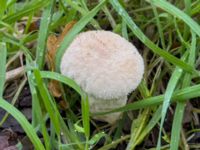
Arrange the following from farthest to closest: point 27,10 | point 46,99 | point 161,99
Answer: point 27,10 → point 161,99 → point 46,99

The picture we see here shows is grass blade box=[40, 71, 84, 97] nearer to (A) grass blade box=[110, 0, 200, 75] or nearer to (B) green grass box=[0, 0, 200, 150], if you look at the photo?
(B) green grass box=[0, 0, 200, 150]

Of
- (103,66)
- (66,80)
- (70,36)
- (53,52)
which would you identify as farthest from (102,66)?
(53,52)

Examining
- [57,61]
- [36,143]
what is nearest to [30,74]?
[57,61]

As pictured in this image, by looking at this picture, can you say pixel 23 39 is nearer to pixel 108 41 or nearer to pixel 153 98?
pixel 108 41

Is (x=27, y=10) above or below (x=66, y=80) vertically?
above

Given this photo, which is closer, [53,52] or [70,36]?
[70,36]

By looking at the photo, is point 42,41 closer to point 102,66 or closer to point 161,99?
point 102,66
